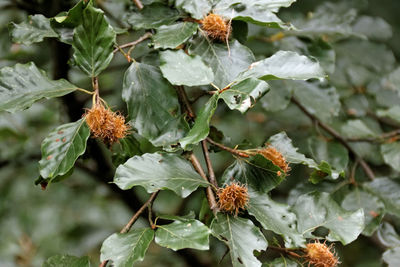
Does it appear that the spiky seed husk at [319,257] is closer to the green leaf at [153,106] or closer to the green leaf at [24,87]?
the green leaf at [153,106]

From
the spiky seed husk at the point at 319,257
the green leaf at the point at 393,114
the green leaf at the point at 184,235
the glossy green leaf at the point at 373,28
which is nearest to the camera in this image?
the green leaf at the point at 184,235

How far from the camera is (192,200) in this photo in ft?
6.21

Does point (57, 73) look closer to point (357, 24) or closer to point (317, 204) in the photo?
point (317, 204)

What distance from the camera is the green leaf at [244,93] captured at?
2.36ft

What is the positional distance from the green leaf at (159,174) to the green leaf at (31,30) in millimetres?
319

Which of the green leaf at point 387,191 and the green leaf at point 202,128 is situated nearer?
the green leaf at point 202,128

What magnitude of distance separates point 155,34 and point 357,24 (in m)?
1.13

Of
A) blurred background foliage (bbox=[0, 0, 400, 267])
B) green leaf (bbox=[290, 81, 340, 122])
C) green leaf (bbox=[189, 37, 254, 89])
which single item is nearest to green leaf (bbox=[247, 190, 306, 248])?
green leaf (bbox=[189, 37, 254, 89])

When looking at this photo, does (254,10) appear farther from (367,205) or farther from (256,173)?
(367,205)

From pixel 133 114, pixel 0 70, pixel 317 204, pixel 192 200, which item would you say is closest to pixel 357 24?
pixel 192 200

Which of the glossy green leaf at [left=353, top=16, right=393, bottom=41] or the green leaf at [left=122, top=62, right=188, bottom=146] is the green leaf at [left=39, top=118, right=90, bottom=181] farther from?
the glossy green leaf at [left=353, top=16, right=393, bottom=41]

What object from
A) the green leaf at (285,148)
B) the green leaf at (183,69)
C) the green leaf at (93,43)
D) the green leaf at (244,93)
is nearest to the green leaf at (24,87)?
the green leaf at (93,43)

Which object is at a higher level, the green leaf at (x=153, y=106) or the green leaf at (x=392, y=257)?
the green leaf at (x=153, y=106)

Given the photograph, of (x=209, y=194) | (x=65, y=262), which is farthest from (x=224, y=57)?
(x=65, y=262)
